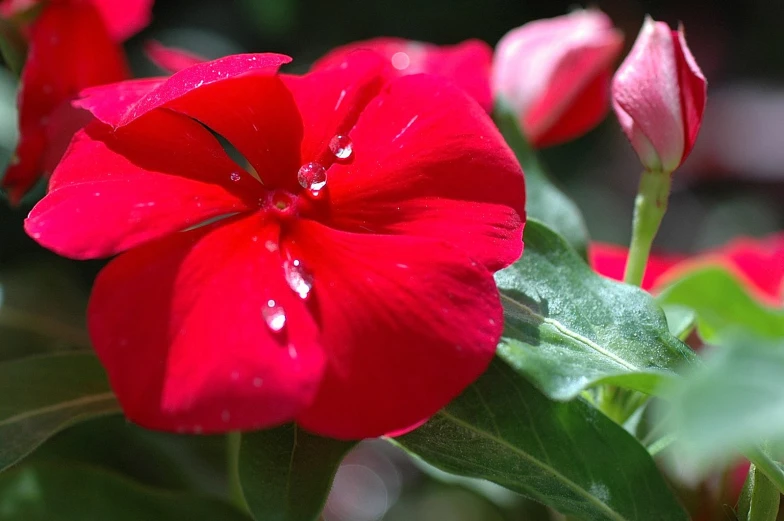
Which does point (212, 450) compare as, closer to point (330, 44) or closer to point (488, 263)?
point (488, 263)

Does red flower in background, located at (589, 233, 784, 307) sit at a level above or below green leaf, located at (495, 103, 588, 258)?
below

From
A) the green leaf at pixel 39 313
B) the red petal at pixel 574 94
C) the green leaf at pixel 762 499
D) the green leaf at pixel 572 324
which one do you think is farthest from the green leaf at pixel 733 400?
the green leaf at pixel 39 313

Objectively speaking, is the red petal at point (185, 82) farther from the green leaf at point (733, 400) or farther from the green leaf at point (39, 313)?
the green leaf at point (39, 313)

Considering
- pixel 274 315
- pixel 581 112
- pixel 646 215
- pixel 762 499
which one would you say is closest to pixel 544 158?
pixel 581 112

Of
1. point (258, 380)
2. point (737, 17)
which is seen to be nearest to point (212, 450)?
point (258, 380)

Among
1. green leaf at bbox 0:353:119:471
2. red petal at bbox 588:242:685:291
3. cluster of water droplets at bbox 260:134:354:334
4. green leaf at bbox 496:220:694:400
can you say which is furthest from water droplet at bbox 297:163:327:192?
red petal at bbox 588:242:685:291

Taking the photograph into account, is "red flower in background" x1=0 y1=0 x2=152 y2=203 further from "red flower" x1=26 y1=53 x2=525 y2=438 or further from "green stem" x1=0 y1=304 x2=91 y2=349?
"green stem" x1=0 y1=304 x2=91 y2=349

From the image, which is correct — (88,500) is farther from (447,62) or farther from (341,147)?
(447,62)
